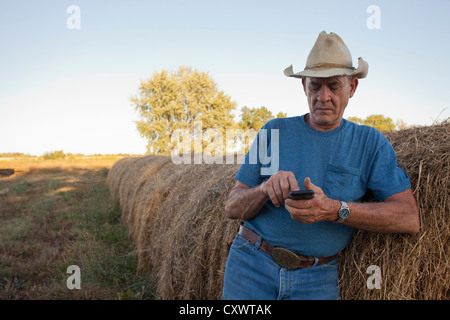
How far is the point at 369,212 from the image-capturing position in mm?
1651

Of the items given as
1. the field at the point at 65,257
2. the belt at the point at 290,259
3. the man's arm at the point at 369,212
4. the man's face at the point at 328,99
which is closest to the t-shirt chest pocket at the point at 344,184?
the man's arm at the point at 369,212

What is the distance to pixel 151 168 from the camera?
7.54 meters

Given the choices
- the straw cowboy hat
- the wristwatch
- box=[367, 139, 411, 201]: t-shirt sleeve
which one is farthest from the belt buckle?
the straw cowboy hat

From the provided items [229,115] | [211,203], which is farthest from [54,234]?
[229,115]

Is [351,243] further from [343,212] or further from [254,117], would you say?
[254,117]

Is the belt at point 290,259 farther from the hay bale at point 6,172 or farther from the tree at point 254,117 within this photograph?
the hay bale at point 6,172

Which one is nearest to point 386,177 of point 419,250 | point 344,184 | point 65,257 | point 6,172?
point 344,184

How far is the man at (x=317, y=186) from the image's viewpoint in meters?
1.72

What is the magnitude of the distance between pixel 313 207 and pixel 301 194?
128 millimetres

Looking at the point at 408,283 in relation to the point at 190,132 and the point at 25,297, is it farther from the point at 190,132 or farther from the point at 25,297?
the point at 190,132

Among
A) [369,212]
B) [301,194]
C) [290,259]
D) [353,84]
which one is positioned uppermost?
[353,84]

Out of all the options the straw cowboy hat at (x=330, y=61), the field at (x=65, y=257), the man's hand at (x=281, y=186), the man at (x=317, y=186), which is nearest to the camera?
the man's hand at (x=281, y=186)

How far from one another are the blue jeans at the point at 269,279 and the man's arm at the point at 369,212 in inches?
18.0

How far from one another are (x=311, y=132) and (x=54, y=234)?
782 cm
